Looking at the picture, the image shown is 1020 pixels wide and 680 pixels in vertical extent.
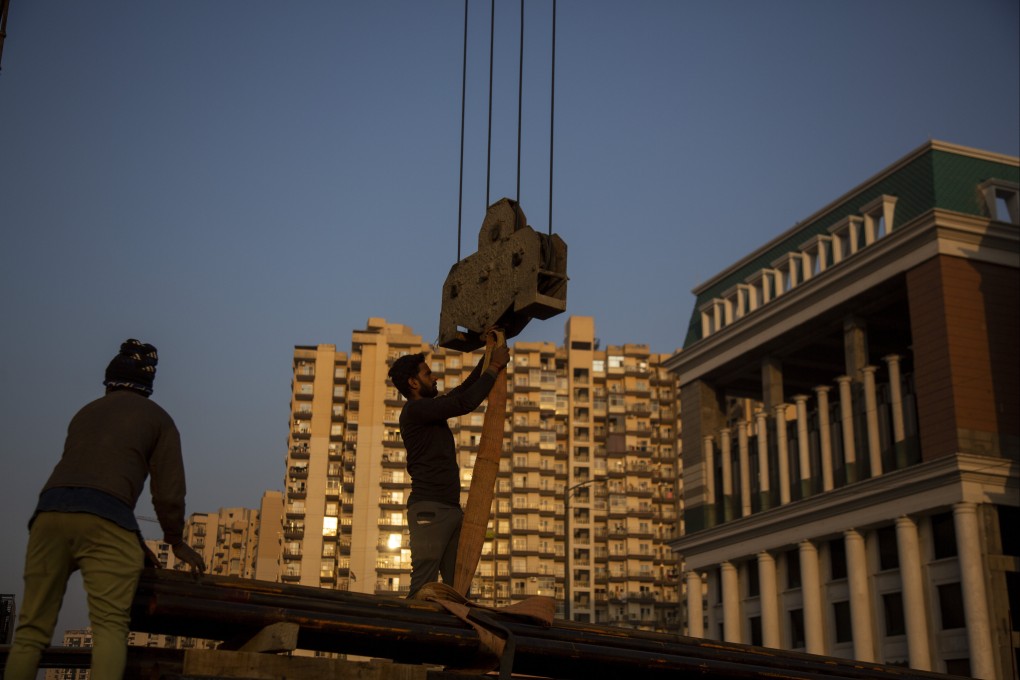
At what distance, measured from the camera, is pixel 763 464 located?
46.7m

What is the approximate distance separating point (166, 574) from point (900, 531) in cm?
3601

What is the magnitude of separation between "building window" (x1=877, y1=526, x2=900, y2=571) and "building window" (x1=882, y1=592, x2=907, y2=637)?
3.19 ft

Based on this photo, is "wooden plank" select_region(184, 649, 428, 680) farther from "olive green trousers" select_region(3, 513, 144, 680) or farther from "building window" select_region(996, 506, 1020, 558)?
"building window" select_region(996, 506, 1020, 558)

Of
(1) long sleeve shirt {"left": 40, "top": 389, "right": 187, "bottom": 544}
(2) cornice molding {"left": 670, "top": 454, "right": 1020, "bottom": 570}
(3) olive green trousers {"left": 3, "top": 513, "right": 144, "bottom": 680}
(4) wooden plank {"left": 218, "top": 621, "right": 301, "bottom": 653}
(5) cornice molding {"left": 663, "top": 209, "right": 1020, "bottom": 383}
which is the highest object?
(5) cornice molding {"left": 663, "top": 209, "right": 1020, "bottom": 383}

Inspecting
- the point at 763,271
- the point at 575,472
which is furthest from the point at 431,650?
the point at 575,472

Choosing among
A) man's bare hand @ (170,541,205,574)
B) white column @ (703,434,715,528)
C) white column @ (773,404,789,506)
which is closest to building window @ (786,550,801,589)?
white column @ (773,404,789,506)

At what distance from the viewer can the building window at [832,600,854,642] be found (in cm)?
4206

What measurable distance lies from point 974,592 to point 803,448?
10.2 m

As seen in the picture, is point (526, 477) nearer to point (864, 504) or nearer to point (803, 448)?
point (803, 448)

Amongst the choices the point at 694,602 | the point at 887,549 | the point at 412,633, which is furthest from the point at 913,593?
the point at 412,633

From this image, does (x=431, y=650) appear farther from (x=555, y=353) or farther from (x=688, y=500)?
(x=555, y=353)

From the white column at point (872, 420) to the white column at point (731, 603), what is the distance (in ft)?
30.8

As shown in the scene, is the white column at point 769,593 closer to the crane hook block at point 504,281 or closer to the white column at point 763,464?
the white column at point 763,464

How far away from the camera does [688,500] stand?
51.2 m
